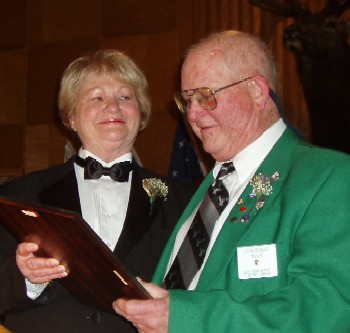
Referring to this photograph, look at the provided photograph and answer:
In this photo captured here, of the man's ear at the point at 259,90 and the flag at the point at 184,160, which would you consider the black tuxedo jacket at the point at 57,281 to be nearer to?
the man's ear at the point at 259,90

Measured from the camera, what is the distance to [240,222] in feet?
6.64

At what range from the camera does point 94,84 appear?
3.02 meters

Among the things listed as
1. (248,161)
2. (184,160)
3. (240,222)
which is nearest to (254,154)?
(248,161)

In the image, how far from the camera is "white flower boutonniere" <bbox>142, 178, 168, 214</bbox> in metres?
2.94

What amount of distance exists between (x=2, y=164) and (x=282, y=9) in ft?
10.8

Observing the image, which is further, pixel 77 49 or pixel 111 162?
pixel 77 49

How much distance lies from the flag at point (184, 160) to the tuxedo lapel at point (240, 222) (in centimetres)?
285

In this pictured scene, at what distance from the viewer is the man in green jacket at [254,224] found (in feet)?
5.55

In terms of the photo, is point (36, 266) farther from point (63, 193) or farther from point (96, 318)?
point (63, 193)

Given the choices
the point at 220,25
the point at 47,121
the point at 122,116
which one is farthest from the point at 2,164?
the point at 122,116

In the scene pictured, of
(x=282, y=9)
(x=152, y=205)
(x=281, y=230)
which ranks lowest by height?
(x=152, y=205)

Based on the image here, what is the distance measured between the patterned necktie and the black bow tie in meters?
0.72

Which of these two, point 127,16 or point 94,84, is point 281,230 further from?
point 127,16

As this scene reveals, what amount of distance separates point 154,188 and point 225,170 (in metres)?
0.67
